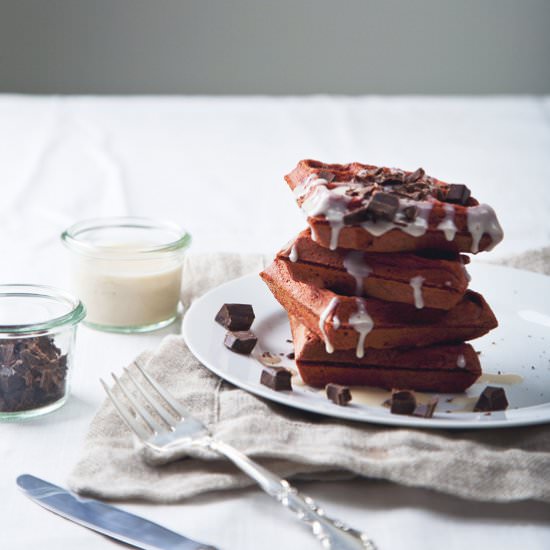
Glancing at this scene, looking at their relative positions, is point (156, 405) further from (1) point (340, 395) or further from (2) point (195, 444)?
(1) point (340, 395)

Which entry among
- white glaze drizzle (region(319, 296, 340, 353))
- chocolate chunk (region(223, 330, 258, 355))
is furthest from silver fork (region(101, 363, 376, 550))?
white glaze drizzle (region(319, 296, 340, 353))

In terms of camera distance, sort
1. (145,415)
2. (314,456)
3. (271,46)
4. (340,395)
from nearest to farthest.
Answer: (314,456), (145,415), (340,395), (271,46)

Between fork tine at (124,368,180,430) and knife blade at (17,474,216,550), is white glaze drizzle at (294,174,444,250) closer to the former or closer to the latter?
fork tine at (124,368,180,430)

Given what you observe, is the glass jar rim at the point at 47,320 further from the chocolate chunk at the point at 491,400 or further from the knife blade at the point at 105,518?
the chocolate chunk at the point at 491,400

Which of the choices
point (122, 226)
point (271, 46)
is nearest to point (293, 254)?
point (122, 226)

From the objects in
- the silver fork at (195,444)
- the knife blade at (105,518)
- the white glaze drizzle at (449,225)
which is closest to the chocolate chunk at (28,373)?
the silver fork at (195,444)

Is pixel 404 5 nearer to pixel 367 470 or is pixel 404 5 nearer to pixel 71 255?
pixel 71 255
